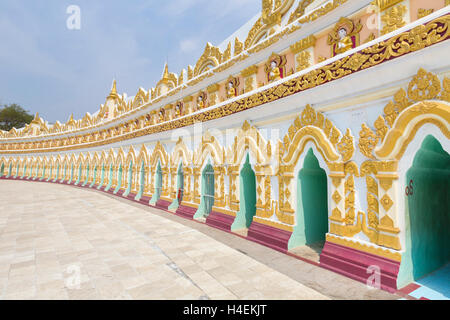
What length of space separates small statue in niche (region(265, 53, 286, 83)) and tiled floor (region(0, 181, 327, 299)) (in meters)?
4.61

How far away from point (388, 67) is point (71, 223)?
391 inches

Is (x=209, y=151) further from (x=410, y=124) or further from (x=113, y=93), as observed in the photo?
(x=113, y=93)

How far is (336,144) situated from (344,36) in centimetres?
225

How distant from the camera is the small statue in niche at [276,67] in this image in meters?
6.40

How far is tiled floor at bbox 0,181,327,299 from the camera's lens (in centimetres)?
383

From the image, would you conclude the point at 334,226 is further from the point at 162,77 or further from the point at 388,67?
the point at 162,77

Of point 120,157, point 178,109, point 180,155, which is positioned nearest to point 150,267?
point 180,155

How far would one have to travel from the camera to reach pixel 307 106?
5547mm

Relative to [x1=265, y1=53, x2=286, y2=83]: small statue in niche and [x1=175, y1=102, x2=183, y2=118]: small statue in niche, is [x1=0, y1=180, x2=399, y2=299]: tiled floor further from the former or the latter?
[x1=175, y1=102, x2=183, y2=118]: small statue in niche

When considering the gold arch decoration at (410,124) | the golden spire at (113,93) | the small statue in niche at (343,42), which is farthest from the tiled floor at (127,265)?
the golden spire at (113,93)

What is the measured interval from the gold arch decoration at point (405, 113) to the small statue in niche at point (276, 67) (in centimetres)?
272

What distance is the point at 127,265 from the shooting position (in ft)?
16.0

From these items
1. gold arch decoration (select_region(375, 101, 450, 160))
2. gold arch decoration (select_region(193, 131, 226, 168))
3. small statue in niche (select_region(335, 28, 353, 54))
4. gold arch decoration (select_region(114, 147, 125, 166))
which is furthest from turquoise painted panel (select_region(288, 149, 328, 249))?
gold arch decoration (select_region(114, 147, 125, 166))

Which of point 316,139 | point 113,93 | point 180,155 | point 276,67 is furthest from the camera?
point 113,93
